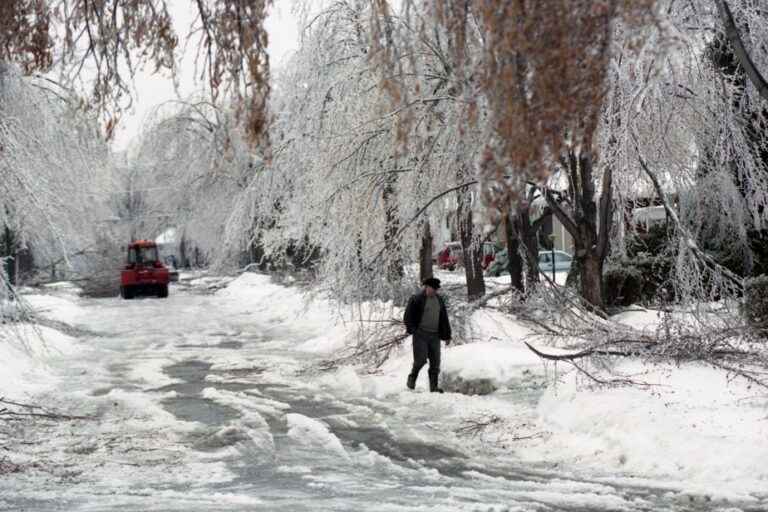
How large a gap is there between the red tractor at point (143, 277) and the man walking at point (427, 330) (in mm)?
32332

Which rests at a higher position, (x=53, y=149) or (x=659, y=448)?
(x=53, y=149)

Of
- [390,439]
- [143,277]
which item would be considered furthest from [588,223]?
[143,277]

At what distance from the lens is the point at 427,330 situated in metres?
13.3

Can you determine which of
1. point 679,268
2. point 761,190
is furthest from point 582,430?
point 761,190

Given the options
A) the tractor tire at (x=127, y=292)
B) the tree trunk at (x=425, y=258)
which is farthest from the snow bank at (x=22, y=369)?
the tractor tire at (x=127, y=292)

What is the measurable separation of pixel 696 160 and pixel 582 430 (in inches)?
334

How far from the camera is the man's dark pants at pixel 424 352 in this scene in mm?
13227

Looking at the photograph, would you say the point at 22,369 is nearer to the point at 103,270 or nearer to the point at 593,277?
the point at 593,277

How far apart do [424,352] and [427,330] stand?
0.30 meters

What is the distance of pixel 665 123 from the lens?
535 inches

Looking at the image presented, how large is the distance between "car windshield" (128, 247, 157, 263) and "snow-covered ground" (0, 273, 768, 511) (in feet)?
99.1

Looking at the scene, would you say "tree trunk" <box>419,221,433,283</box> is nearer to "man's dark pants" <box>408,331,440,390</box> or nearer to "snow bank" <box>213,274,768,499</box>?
"snow bank" <box>213,274,768,499</box>

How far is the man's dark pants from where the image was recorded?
13.2 meters

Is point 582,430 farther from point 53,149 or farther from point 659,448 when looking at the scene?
point 53,149
